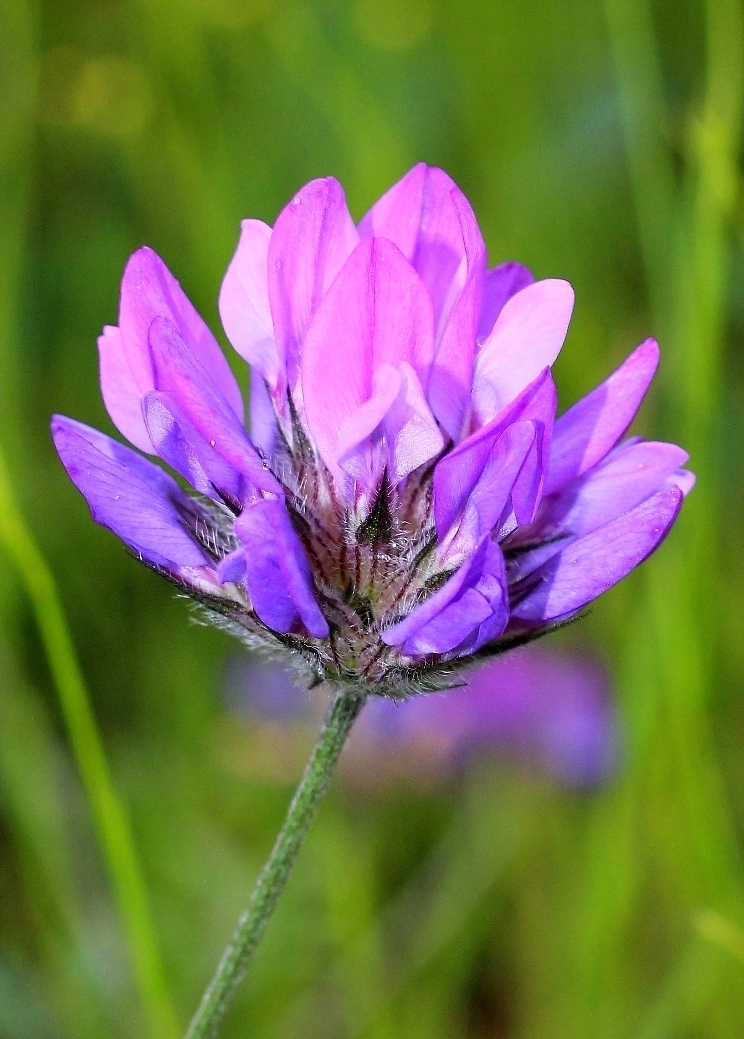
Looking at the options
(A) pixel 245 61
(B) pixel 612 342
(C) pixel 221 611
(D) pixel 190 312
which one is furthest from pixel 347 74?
(C) pixel 221 611

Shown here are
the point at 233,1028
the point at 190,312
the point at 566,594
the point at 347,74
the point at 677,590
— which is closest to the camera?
the point at 566,594

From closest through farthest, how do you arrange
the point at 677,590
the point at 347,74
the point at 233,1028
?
the point at 677,590 → the point at 233,1028 → the point at 347,74

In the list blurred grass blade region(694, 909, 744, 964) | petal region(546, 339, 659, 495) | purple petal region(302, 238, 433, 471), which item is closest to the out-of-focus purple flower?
blurred grass blade region(694, 909, 744, 964)

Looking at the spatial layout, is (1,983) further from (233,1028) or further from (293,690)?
(293,690)

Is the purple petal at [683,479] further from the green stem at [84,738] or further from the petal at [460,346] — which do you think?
the green stem at [84,738]

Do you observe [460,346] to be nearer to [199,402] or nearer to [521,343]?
[521,343]

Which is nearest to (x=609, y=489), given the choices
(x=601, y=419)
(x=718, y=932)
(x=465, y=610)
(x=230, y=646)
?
(x=601, y=419)
